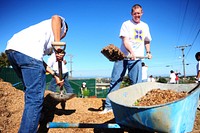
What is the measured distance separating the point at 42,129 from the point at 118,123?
196 cm

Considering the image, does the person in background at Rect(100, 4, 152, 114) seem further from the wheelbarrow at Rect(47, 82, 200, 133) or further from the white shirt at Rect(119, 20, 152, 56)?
the wheelbarrow at Rect(47, 82, 200, 133)

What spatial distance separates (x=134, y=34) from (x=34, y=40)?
8.03 feet

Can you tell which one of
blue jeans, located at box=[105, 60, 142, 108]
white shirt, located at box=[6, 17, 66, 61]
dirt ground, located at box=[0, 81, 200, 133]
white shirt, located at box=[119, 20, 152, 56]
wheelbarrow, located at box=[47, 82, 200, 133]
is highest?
white shirt, located at box=[119, 20, 152, 56]

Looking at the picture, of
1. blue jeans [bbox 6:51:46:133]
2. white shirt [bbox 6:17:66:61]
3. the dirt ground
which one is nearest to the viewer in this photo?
blue jeans [bbox 6:51:46:133]

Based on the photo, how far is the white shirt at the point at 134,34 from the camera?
14.2 feet

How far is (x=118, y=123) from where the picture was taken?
2.43 m

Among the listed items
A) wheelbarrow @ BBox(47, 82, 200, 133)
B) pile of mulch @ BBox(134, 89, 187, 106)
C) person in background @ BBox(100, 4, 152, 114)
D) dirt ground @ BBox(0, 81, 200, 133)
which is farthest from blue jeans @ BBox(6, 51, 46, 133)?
person in background @ BBox(100, 4, 152, 114)

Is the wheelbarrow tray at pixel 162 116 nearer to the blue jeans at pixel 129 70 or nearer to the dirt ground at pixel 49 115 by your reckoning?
the dirt ground at pixel 49 115

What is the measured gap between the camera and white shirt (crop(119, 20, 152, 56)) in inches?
170

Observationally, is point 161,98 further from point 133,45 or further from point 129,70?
point 133,45

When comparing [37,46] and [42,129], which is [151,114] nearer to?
[37,46]

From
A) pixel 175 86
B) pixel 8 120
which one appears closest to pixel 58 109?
pixel 8 120

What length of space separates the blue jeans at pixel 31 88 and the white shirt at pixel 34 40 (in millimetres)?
66

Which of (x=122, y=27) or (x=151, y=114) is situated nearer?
(x=151, y=114)
